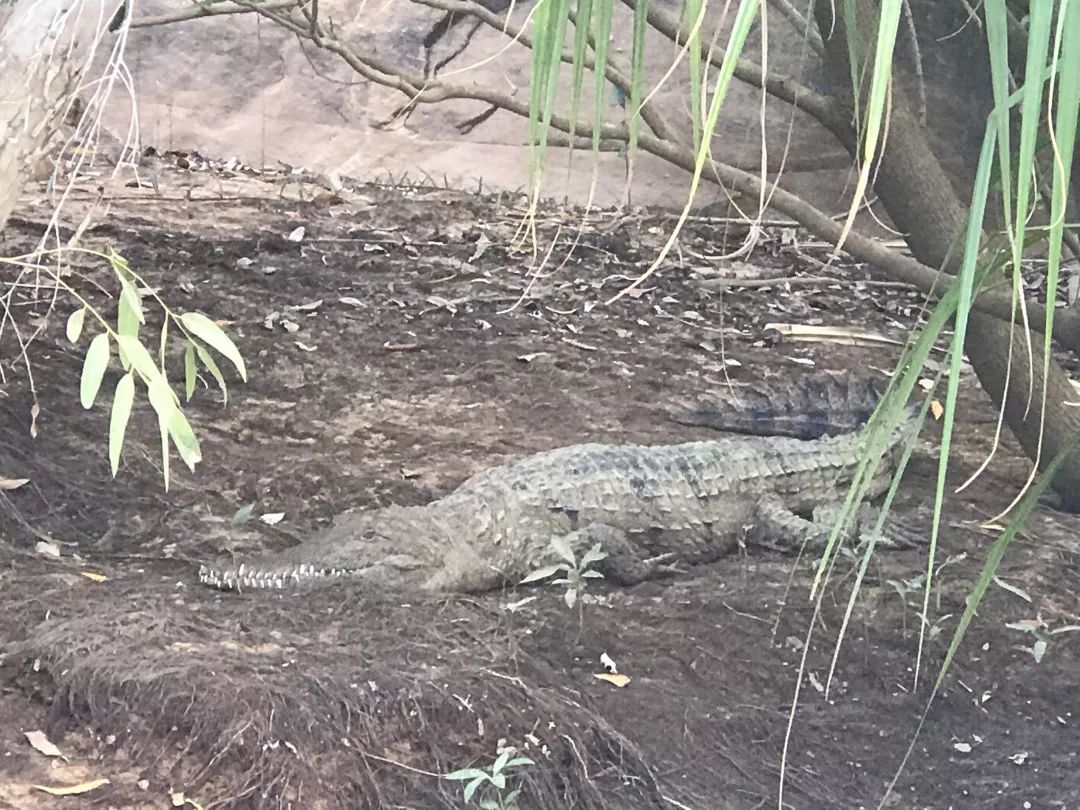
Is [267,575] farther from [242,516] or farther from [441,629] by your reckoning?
[441,629]

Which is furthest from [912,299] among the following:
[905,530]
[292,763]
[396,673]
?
[292,763]

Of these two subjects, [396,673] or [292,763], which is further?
[396,673]

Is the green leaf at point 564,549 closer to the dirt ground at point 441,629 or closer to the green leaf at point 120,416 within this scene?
the dirt ground at point 441,629

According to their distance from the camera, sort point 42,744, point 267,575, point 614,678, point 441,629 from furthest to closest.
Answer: point 267,575
point 441,629
point 614,678
point 42,744

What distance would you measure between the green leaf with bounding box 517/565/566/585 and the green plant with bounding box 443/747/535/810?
76 centimetres

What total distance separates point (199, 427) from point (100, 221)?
1.90 meters

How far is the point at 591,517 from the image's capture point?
299cm

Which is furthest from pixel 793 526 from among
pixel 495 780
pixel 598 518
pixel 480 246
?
pixel 480 246

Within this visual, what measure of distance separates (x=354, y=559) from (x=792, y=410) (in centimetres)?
177

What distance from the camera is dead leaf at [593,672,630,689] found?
2.17 m

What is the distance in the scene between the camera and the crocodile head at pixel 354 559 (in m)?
2.41

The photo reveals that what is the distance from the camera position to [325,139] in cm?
609

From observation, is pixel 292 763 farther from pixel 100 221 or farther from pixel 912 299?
pixel 912 299

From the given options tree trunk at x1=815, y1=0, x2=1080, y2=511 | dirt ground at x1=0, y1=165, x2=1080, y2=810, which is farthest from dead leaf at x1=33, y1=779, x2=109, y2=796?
tree trunk at x1=815, y1=0, x2=1080, y2=511
